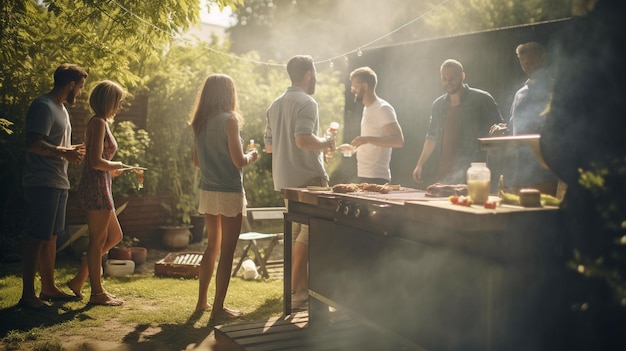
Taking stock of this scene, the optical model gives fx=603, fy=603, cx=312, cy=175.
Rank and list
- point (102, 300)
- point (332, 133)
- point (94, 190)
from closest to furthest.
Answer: point (332, 133)
point (94, 190)
point (102, 300)

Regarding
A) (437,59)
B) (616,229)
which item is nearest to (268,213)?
(437,59)

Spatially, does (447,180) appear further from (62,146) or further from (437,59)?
(437,59)

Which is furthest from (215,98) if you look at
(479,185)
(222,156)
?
(479,185)

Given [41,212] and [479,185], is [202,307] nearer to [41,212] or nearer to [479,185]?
[41,212]

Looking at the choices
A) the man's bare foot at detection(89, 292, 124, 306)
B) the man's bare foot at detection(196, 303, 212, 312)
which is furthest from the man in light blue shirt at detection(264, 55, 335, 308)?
the man's bare foot at detection(89, 292, 124, 306)

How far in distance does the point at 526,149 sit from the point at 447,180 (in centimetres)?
103

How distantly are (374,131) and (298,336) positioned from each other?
2.28 meters

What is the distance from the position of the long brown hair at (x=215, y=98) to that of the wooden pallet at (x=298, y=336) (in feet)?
5.47

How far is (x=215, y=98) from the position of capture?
16.2ft

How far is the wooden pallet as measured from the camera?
408cm

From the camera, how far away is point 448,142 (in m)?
6.04

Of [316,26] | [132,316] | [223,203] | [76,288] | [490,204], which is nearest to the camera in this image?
[490,204]

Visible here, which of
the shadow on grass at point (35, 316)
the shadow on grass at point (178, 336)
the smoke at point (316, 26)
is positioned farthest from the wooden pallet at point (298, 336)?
the smoke at point (316, 26)

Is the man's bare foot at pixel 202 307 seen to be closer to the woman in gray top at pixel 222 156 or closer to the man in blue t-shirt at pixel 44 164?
the woman in gray top at pixel 222 156
